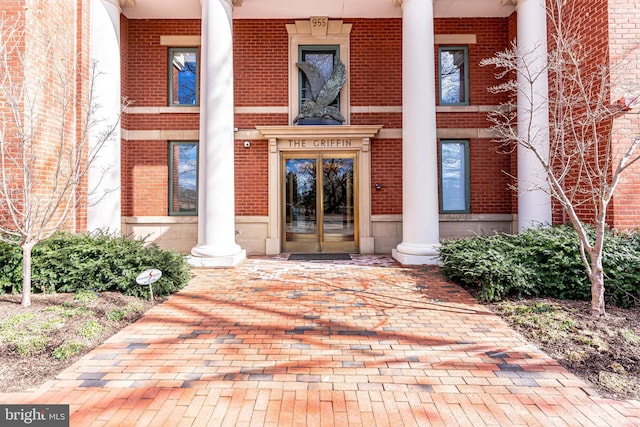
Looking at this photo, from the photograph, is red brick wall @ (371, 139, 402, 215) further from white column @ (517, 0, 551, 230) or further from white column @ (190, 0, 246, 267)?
white column @ (190, 0, 246, 267)

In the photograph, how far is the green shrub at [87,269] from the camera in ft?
16.4

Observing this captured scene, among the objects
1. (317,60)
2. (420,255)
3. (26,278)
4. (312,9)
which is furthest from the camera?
(317,60)

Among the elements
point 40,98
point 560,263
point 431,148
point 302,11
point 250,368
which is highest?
point 302,11

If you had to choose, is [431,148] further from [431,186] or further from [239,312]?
[239,312]

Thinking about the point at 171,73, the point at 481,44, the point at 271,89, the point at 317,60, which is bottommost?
the point at 271,89

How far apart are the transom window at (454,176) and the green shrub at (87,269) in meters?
6.96

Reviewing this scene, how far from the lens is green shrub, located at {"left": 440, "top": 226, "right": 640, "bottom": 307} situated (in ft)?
14.5

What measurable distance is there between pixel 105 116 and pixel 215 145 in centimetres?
248

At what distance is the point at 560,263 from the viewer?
4.78 metres

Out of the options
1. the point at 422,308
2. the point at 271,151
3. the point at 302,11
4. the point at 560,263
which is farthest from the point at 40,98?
the point at 560,263

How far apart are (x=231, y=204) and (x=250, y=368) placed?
15.5 feet

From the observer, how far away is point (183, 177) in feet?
30.9

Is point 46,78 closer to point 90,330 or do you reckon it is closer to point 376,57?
point 90,330

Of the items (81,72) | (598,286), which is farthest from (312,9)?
(598,286)
